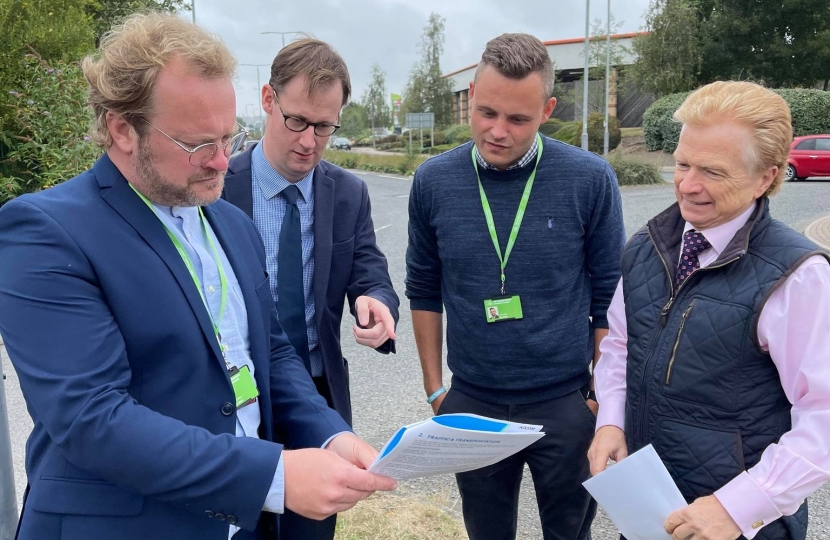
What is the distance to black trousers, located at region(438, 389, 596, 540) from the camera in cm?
264

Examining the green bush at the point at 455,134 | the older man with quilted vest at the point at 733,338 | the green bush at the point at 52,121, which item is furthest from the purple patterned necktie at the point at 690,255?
the green bush at the point at 455,134

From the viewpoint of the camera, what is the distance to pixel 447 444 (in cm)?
156

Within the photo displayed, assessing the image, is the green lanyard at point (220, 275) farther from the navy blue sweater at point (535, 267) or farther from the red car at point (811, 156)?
the red car at point (811, 156)

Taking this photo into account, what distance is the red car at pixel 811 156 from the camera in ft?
67.9

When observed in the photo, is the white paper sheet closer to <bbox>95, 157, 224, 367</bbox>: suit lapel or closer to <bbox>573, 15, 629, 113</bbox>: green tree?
<bbox>95, 157, 224, 367</bbox>: suit lapel

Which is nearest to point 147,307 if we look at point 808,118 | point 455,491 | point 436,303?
point 436,303

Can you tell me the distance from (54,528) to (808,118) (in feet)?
108

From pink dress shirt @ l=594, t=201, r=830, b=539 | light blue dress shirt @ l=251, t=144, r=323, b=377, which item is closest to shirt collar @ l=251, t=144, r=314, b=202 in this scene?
light blue dress shirt @ l=251, t=144, r=323, b=377

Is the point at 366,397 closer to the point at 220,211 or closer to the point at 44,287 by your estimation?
the point at 220,211

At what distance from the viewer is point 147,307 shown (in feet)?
4.94

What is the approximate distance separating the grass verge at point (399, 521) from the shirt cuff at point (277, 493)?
1.96 m

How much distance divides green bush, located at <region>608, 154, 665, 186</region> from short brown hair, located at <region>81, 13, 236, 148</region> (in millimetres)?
21278

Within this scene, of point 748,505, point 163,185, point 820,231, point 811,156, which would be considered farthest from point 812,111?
point 163,185

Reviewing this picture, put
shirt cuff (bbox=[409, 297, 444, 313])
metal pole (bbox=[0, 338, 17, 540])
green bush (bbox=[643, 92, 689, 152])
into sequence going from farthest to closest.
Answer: green bush (bbox=[643, 92, 689, 152]) < shirt cuff (bbox=[409, 297, 444, 313]) < metal pole (bbox=[0, 338, 17, 540])
